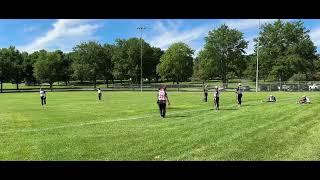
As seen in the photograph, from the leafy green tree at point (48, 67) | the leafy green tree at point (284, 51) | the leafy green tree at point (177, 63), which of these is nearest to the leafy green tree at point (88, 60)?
the leafy green tree at point (48, 67)

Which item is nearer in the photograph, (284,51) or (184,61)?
(284,51)

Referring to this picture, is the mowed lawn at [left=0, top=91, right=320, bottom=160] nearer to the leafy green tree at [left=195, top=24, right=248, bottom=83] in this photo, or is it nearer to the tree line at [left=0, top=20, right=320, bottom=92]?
the tree line at [left=0, top=20, right=320, bottom=92]

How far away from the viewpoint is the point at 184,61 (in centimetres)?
10169

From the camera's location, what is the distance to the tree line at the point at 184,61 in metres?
85.9

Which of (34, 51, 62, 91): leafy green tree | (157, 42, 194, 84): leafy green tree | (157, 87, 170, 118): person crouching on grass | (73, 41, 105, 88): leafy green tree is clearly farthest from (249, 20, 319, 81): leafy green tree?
(157, 87, 170, 118): person crouching on grass

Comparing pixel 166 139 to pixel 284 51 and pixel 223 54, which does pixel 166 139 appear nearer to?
pixel 284 51

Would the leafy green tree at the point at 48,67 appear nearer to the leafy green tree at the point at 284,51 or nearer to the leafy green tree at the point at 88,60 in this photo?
the leafy green tree at the point at 88,60

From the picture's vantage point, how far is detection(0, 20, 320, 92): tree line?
282ft

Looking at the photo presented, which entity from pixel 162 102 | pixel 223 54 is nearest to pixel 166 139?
pixel 162 102

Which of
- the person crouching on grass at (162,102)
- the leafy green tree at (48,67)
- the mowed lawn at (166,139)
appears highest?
the leafy green tree at (48,67)

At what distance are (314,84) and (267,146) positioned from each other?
56527mm

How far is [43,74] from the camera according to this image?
317 ft

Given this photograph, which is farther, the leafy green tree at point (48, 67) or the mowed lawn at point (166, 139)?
the leafy green tree at point (48, 67)
